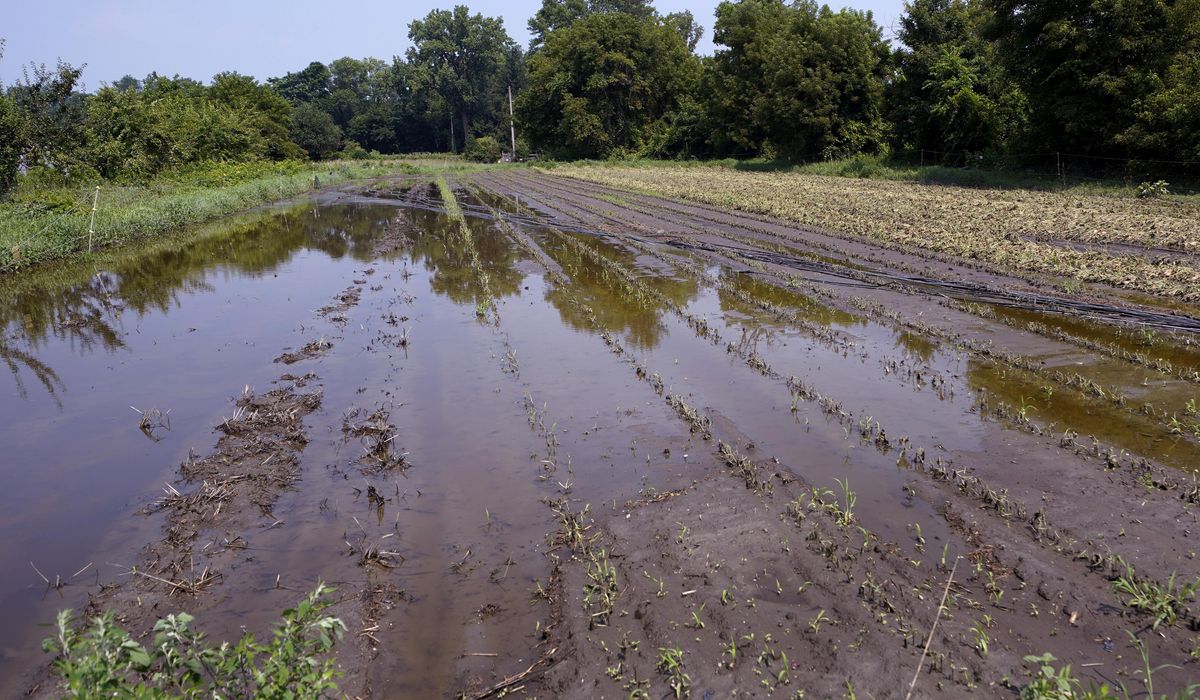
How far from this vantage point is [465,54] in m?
88.1

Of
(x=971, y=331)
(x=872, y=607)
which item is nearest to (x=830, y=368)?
(x=971, y=331)

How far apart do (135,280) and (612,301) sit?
965 cm

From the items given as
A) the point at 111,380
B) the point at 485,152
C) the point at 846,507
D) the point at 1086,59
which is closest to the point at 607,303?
the point at 111,380

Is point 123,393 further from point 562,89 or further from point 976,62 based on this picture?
point 562,89

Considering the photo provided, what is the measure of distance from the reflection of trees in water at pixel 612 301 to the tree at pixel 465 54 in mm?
75542

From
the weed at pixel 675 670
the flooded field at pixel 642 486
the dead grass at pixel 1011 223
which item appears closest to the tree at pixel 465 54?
the dead grass at pixel 1011 223

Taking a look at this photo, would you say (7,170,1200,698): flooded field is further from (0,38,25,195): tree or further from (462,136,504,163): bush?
(462,136,504,163): bush

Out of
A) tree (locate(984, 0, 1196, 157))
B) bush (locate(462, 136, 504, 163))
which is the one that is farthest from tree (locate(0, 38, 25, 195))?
bush (locate(462, 136, 504, 163))

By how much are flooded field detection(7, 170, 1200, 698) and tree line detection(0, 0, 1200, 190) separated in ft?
44.7

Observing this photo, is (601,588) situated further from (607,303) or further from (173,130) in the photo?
(173,130)

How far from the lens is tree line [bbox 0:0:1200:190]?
1964 centimetres

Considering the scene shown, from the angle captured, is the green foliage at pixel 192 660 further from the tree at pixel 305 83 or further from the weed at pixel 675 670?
the tree at pixel 305 83

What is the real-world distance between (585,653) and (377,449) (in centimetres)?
309

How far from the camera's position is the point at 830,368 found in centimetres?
762
